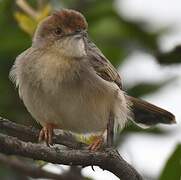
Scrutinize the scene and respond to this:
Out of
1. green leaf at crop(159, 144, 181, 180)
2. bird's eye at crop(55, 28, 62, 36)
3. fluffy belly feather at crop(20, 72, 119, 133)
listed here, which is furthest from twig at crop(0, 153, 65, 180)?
bird's eye at crop(55, 28, 62, 36)

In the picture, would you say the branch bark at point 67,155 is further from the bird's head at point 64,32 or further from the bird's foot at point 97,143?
the bird's head at point 64,32

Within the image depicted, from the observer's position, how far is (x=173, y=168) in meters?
3.36

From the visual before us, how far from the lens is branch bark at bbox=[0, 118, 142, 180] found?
106 inches

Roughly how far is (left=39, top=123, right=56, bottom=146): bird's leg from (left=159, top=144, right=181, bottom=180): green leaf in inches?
29.3

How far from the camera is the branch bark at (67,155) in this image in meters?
2.70

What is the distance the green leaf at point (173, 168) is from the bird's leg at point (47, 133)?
29.3 inches

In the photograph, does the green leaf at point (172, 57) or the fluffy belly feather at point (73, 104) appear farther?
the fluffy belly feather at point (73, 104)

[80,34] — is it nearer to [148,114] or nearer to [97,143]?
[97,143]

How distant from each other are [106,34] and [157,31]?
422 millimetres

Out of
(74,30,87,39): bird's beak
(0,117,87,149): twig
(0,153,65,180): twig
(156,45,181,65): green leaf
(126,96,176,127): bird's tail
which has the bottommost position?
(126,96,176,127): bird's tail

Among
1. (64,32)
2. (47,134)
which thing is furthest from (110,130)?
(64,32)

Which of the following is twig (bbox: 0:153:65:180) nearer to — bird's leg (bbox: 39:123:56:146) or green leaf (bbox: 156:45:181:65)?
bird's leg (bbox: 39:123:56:146)

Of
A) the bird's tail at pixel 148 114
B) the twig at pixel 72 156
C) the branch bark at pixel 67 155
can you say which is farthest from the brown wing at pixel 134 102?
the twig at pixel 72 156

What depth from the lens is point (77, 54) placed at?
428 centimetres
